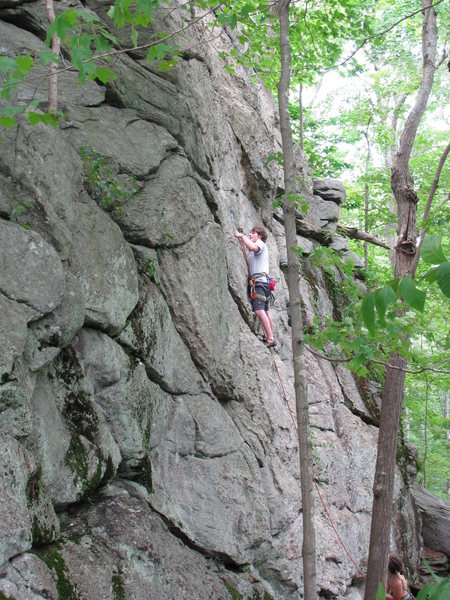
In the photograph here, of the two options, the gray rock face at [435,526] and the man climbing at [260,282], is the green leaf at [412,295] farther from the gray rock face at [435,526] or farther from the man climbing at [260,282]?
the gray rock face at [435,526]

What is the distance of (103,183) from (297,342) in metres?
2.90

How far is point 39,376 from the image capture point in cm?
513

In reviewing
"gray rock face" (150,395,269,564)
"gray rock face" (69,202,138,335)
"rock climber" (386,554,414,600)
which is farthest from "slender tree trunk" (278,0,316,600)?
"rock climber" (386,554,414,600)

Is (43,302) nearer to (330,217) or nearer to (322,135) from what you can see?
(330,217)

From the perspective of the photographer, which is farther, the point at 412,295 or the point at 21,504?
the point at 21,504

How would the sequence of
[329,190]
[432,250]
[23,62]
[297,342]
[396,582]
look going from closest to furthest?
[432,250] → [23,62] → [297,342] → [396,582] → [329,190]

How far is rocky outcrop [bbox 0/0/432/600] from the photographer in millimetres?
4750

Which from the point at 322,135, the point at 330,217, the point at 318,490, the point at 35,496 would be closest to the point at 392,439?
the point at 318,490

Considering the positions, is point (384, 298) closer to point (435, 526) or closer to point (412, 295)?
point (412, 295)

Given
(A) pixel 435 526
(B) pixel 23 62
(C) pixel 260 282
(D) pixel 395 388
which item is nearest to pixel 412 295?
(B) pixel 23 62

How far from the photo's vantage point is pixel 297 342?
6520 millimetres

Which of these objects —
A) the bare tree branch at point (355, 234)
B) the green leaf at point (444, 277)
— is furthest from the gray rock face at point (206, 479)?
the bare tree branch at point (355, 234)

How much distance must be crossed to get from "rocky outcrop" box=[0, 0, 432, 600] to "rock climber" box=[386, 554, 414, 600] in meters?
0.92

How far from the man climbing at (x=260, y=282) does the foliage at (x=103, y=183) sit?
3173 millimetres
